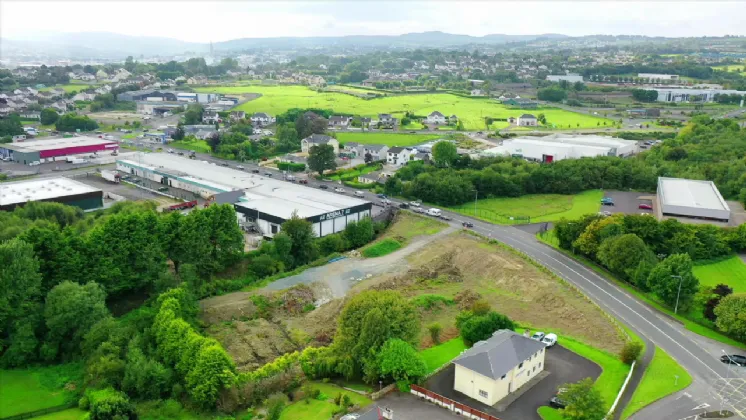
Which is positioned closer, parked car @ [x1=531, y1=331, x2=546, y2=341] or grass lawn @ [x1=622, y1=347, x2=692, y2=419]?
grass lawn @ [x1=622, y1=347, x2=692, y2=419]

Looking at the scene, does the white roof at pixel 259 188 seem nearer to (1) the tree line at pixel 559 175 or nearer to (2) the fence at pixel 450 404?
(1) the tree line at pixel 559 175

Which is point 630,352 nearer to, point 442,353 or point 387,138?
point 442,353

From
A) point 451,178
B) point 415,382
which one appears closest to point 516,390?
point 415,382

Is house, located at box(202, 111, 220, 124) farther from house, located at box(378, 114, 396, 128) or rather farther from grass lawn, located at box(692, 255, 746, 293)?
grass lawn, located at box(692, 255, 746, 293)

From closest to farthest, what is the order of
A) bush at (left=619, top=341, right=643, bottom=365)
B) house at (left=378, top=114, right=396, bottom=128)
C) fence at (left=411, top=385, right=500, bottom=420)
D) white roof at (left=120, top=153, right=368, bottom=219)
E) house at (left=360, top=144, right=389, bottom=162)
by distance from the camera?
fence at (left=411, top=385, right=500, bottom=420), bush at (left=619, top=341, right=643, bottom=365), white roof at (left=120, top=153, right=368, bottom=219), house at (left=360, top=144, right=389, bottom=162), house at (left=378, top=114, right=396, bottom=128)

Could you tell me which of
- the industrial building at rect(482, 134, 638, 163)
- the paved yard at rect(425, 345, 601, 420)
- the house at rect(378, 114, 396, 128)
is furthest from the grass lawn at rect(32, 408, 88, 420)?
the house at rect(378, 114, 396, 128)

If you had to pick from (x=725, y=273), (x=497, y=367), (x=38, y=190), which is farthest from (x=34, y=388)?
(x=725, y=273)
